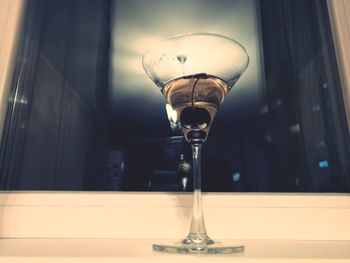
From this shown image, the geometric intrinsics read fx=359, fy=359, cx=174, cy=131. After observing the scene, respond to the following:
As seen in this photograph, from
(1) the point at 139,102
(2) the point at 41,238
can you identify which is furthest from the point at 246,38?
(2) the point at 41,238

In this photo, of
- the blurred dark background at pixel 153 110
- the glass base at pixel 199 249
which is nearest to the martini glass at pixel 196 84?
the glass base at pixel 199 249

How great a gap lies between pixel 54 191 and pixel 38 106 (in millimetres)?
287

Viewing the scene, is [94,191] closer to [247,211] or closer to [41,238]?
[41,238]

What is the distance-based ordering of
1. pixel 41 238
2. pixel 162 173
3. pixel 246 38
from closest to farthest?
pixel 41 238 < pixel 162 173 < pixel 246 38

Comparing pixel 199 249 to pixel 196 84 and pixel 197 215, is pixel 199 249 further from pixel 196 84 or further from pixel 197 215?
pixel 196 84

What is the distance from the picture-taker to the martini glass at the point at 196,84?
740mm

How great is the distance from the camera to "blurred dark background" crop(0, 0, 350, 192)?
106 cm

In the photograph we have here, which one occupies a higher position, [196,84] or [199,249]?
[196,84]

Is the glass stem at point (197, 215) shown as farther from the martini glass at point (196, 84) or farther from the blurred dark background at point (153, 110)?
the blurred dark background at point (153, 110)


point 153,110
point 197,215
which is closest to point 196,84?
point 197,215

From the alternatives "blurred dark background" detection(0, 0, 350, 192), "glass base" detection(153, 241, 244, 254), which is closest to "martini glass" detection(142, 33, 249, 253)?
"glass base" detection(153, 241, 244, 254)

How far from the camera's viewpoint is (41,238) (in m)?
0.94

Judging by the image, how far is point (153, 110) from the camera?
3.77 feet

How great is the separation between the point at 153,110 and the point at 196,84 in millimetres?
400
